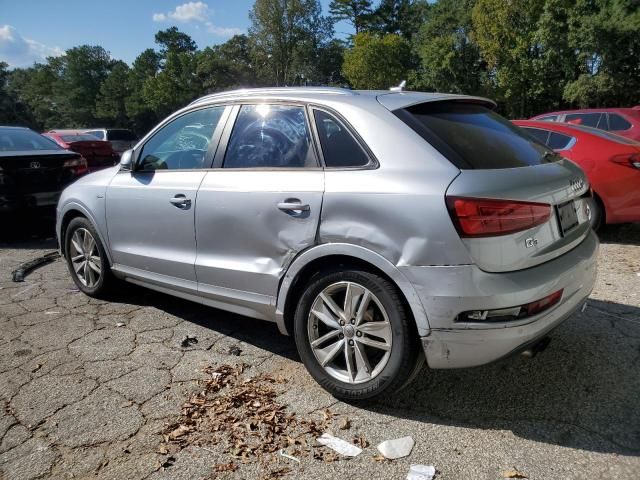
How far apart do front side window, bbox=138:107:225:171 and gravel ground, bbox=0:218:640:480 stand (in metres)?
1.27

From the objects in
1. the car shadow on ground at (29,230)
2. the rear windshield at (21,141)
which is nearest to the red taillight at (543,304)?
the car shadow on ground at (29,230)

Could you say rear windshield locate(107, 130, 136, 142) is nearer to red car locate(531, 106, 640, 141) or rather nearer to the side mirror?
red car locate(531, 106, 640, 141)

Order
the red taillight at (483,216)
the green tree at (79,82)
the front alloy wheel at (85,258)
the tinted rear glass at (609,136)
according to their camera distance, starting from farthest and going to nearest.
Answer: the green tree at (79,82), the tinted rear glass at (609,136), the front alloy wheel at (85,258), the red taillight at (483,216)

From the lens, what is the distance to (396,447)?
2.40 m

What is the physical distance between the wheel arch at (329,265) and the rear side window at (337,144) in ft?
1.57

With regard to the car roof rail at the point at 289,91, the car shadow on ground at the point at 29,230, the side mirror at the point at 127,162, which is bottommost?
the car shadow on ground at the point at 29,230

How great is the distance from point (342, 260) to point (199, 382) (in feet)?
3.93

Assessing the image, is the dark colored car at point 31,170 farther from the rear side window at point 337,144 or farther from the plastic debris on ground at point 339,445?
the plastic debris on ground at point 339,445

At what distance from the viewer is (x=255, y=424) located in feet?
8.54

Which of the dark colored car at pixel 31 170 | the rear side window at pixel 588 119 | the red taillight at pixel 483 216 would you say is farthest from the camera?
the rear side window at pixel 588 119

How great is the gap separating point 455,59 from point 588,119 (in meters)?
32.6

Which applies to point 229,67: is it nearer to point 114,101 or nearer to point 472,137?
point 114,101

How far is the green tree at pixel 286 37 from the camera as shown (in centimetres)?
6375

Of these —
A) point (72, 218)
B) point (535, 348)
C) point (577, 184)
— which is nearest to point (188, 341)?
point (72, 218)
